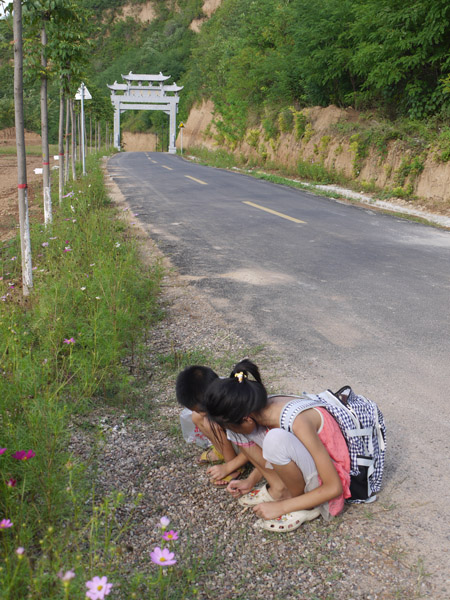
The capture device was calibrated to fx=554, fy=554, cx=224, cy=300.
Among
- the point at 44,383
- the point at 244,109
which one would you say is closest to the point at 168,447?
the point at 44,383

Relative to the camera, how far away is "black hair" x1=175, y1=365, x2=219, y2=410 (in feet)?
8.83

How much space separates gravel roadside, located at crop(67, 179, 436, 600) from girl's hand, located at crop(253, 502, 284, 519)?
0.07 m

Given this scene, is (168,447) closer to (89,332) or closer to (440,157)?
(89,332)

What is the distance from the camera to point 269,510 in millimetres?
2605

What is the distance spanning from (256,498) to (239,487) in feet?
0.42

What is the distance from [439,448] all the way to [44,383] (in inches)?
90.0

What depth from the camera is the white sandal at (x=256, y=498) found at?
2.75 meters

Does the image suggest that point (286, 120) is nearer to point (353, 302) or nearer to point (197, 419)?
point (353, 302)

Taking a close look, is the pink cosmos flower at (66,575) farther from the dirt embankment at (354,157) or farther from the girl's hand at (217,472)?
the dirt embankment at (354,157)

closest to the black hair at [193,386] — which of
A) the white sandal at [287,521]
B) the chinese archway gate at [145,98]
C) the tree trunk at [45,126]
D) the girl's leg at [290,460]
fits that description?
the girl's leg at [290,460]

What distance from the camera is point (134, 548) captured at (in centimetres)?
238

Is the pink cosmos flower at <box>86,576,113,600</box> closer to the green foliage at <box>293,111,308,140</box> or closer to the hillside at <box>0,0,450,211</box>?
the hillside at <box>0,0,450,211</box>

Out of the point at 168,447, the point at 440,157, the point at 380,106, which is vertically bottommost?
the point at 168,447

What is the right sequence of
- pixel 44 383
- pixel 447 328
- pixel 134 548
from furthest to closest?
pixel 447 328 < pixel 44 383 < pixel 134 548
